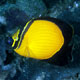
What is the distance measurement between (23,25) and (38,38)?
29 cm

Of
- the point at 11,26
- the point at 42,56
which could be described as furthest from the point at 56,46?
the point at 11,26

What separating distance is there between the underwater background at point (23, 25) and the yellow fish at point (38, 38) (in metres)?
0.49

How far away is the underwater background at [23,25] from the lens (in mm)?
2207

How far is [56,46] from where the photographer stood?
1874 mm

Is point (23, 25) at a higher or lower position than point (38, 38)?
higher

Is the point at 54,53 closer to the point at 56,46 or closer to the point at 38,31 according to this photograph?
the point at 56,46

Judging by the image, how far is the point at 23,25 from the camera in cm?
188

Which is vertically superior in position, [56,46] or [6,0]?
[6,0]

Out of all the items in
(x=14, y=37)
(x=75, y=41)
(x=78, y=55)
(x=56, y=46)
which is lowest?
(x=78, y=55)

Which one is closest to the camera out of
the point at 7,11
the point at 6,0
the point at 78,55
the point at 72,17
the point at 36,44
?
the point at 36,44

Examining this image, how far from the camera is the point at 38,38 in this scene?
6.02ft

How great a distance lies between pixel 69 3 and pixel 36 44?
1532 millimetres

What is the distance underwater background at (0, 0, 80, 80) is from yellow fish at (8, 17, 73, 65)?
0.49 m

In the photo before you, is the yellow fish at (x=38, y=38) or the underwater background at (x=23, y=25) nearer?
the yellow fish at (x=38, y=38)
